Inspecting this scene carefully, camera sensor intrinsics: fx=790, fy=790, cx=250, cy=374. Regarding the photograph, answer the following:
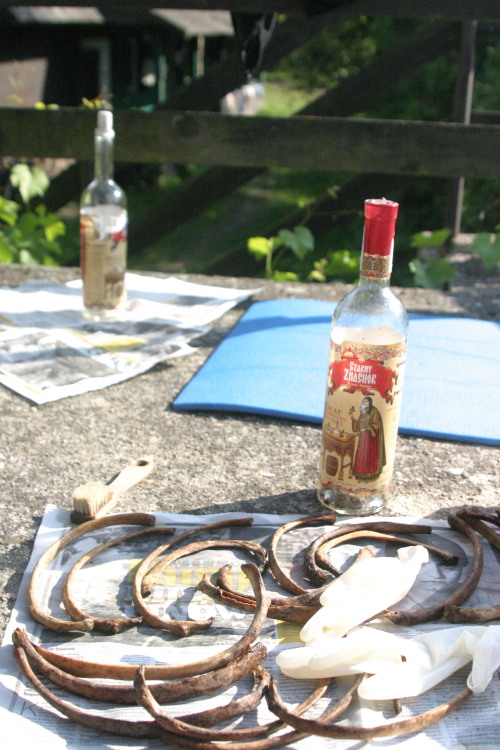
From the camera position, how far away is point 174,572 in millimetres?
1208

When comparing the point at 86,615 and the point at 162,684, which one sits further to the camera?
the point at 86,615

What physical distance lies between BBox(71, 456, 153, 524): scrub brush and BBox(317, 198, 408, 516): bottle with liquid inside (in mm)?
355

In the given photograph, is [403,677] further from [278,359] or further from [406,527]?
[278,359]

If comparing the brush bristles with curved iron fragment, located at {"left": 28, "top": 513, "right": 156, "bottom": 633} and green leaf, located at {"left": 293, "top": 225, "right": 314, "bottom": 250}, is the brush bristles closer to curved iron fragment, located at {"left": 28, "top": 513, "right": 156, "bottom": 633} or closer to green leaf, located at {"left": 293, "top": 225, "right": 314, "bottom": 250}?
curved iron fragment, located at {"left": 28, "top": 513, "right": 156, "bottom": 633}

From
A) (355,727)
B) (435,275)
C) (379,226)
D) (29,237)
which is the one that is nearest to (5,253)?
(29,237)

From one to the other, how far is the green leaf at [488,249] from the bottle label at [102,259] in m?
1.40

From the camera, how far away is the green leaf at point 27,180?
3621 mm

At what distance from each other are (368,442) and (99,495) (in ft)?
1.52

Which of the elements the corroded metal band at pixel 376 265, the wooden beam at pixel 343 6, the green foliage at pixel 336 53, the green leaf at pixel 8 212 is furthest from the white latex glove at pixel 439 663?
the green foliage at pixel 336 53

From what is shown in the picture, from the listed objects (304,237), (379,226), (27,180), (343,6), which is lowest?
(304,237)

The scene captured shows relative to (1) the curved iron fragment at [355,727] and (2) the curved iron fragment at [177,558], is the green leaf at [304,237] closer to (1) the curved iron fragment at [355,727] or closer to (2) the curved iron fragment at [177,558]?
(2) the curved iron fragment at [177,558]

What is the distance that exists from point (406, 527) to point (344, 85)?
3702 mm

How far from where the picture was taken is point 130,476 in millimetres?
1465

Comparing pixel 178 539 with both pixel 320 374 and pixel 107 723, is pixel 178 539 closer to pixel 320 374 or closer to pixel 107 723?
pixel 107 723
